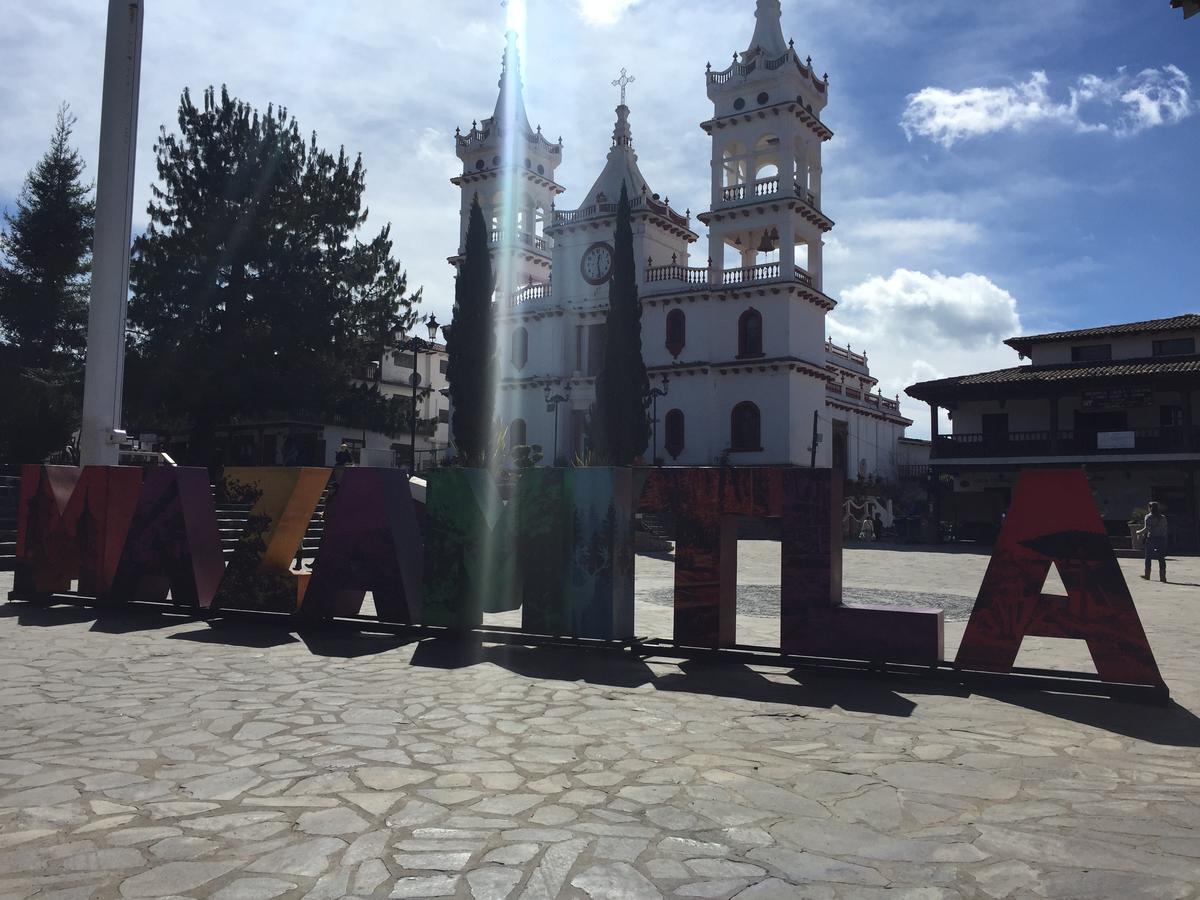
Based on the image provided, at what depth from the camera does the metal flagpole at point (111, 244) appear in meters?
14.5

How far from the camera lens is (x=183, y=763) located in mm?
4367

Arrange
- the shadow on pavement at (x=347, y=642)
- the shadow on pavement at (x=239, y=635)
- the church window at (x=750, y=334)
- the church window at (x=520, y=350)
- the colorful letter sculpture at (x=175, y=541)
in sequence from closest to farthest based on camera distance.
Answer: the shadow on pavement at (x=347, y=642) < the shadow on pavement at (x=239, y=635) < the colorful letter sculpture at (x=175, y=541) < the church window at (x=750, y=334) < the church window at (x=520, y=350)

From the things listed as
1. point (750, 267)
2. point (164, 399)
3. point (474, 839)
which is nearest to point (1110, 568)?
point (474, 839)

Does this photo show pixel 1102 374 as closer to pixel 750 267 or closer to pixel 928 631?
pixel 750 267

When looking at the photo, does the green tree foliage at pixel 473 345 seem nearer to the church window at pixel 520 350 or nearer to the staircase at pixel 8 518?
the church window at pixel 520 350

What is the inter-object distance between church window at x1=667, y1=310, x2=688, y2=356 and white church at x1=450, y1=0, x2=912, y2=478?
0.05 metres

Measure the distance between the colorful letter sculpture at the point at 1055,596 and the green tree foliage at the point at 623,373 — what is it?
1043 inches

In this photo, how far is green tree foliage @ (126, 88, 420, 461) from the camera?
26.9 meters

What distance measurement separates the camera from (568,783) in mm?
4148

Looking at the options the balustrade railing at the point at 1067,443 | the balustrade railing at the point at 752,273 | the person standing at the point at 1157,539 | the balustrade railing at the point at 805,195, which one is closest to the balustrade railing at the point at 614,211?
the balustrade railing at the point at 752,273

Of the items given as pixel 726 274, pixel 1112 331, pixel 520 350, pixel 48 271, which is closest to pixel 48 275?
pixel 48 271

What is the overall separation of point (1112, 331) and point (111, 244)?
34.8m

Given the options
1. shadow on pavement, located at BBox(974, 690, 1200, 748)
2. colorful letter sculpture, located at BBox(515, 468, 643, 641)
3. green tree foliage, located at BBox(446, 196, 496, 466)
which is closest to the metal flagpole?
colorful letter sculpture, located at BBox(515, 468, 643, 641)

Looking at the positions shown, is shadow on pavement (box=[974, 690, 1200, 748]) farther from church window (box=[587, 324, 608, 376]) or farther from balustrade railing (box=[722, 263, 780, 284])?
church window (box=[587, 324, 608, 376])
